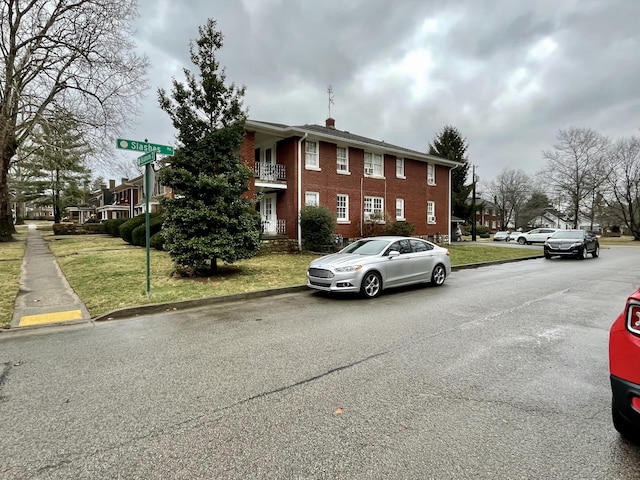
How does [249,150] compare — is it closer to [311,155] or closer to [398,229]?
[311,155]

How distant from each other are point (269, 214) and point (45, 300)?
14.2 m

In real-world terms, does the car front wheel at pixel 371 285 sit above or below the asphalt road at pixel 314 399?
above

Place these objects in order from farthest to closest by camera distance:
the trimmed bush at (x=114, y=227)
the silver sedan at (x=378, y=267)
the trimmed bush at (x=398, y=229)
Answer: the trimmed bush at (x=114, y=227)
the trimmed bush at (x=398, y=229)
the silver sedan at (x=378, y=267)

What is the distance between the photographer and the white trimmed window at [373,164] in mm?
23672

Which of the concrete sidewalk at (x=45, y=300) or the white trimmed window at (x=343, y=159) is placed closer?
the concrete sidewalk at (x=45, y=300)

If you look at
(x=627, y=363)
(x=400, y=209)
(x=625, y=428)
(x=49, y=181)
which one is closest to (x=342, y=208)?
(x=400, y=209)

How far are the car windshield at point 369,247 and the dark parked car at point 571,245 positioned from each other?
14613 millimetres

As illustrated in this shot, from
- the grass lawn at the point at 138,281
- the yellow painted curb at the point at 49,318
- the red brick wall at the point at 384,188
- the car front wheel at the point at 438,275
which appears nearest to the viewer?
the yellow painted curb at the point at 49,318

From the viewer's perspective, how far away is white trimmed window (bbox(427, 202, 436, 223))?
91.5 feet

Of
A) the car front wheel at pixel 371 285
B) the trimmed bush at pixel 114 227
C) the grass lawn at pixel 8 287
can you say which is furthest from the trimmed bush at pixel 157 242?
the car front wheel at pixel 371 285

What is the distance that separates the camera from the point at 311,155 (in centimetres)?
2083

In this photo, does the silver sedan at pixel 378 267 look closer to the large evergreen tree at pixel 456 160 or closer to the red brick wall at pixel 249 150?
the red brick wall at pixel 249 150

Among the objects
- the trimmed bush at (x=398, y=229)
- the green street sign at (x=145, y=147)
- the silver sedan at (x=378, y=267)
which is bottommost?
the silver sedan at (x=378, y=267)

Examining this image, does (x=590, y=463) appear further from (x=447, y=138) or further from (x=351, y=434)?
(x=447, y=138)
